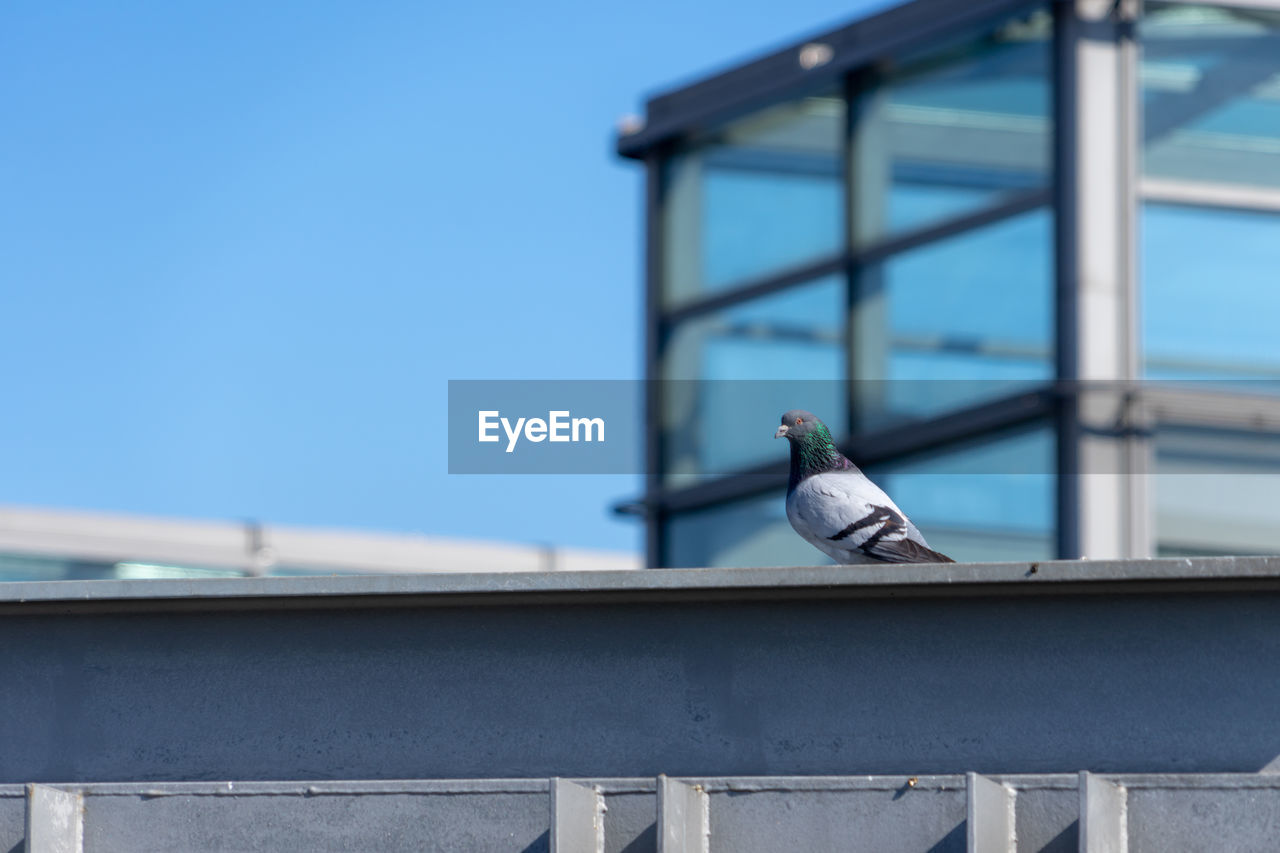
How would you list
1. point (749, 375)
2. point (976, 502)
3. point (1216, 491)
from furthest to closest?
point (749, 375) → point (976, 502) → point (1216, 491)

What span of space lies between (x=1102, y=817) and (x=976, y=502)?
8.85m

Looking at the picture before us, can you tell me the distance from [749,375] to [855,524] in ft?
27.8

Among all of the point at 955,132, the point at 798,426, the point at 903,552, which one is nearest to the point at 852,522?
the point at 903,552

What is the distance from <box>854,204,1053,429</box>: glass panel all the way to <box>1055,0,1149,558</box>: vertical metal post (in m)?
0.27

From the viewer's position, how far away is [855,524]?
7.91m

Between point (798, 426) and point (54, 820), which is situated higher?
point (798, 426)

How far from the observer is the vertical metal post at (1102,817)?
551 cm

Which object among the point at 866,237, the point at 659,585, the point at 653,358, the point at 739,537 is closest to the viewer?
the point at 659,585

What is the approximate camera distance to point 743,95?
659 inches

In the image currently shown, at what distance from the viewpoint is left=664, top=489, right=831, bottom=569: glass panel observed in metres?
15.7

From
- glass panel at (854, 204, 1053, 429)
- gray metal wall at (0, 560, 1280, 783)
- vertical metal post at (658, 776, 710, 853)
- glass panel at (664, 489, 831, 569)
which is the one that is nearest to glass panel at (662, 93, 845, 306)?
glass panel at (854, 204, 1053, 429)

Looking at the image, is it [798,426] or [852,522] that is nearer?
[852,522]

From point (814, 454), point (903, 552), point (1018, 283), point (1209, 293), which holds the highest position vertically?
point (1018, 283)

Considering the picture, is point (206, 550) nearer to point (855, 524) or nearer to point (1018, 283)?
point (1018, 283)
